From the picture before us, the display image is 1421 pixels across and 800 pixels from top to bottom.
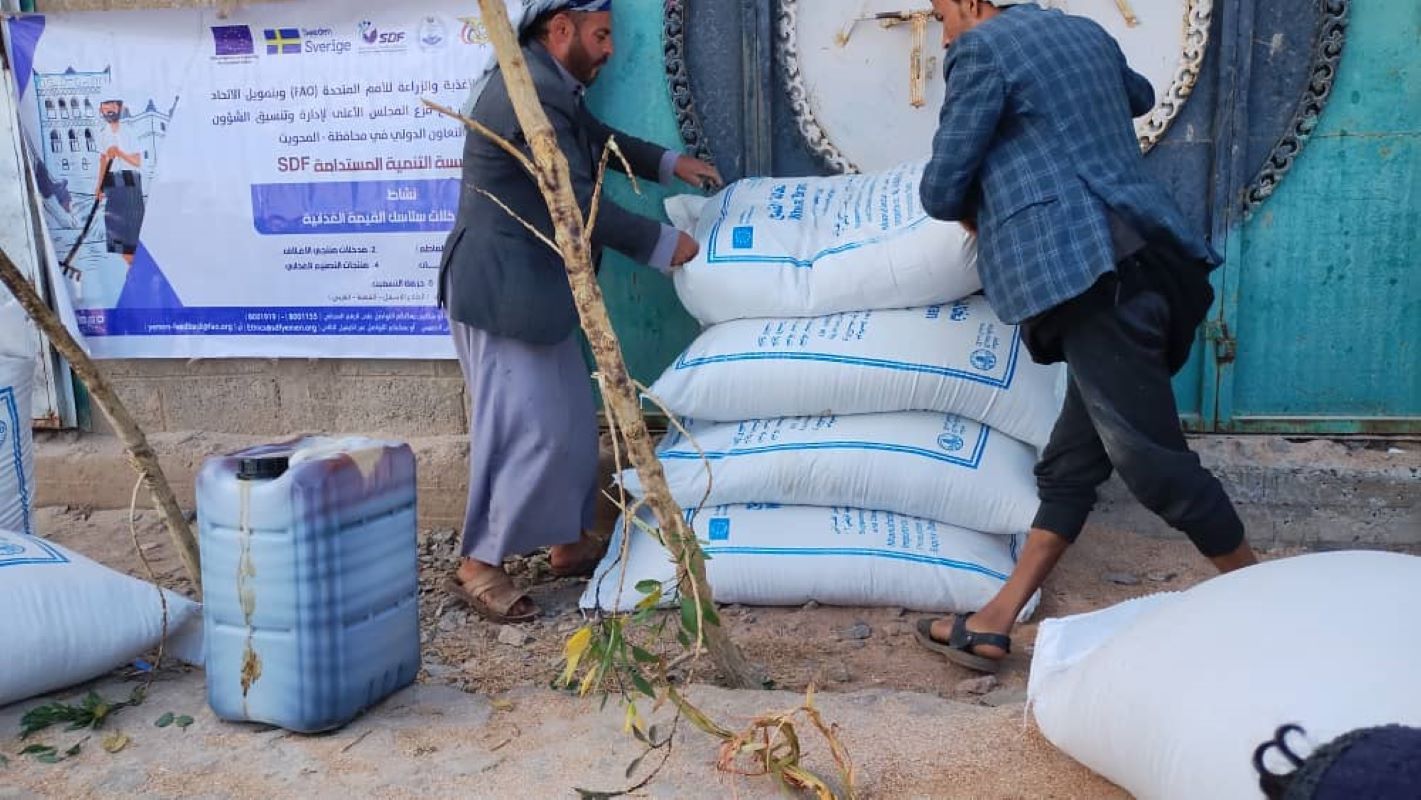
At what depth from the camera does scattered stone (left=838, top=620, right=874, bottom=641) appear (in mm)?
3148

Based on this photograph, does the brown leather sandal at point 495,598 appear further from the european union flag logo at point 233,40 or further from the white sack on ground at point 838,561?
the european union flag logo at point 233,40

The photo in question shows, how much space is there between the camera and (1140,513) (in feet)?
12.1

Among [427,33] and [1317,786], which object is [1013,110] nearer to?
[1317,786]

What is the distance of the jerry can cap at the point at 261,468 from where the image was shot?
2338 millimetres

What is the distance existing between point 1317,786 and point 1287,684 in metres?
0.22

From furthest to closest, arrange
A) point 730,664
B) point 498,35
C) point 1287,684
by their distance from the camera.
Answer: point 730,664
point 498,35
point 1287,684

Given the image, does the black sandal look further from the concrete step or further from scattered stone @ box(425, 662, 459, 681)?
scattered stone @ box(425, 662, 459, 681)

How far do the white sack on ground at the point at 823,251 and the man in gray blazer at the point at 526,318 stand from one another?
121 mm

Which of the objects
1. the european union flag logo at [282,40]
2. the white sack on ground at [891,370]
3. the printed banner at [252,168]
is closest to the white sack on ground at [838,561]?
the white sack on ground at [891,370]

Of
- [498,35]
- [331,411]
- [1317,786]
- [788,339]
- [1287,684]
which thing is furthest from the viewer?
[331,411]

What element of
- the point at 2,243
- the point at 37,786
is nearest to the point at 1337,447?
the point at 37,786

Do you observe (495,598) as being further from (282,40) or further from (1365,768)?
(1365,768)

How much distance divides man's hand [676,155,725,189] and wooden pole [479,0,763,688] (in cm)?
145

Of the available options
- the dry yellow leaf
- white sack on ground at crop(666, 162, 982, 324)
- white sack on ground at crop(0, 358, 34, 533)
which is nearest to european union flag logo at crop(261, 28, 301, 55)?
white sack on ground at crop(0, 358, 34, 533)
